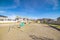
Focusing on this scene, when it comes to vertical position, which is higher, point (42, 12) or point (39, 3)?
point (39, 3)

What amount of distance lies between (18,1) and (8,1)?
43 centimetres

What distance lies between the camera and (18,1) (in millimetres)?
4293

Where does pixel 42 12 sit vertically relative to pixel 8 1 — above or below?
below

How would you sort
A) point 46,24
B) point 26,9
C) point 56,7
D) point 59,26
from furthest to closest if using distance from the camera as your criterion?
point 46,24, point 59,26, point 26,9, point 56,7

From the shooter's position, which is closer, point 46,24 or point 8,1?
point 8,1

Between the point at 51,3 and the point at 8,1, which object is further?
the point at 8,1

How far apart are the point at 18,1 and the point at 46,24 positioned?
13.6 feet

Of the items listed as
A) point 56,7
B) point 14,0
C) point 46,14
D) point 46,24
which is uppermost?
point 14,0

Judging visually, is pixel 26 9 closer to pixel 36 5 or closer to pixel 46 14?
pixel 36 5

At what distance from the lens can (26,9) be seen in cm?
443

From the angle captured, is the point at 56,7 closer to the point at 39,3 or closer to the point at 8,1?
the point at 39,3

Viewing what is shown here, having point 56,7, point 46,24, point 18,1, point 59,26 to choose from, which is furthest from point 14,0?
point 46,24

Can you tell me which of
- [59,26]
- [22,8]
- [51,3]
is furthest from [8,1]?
[59,26]

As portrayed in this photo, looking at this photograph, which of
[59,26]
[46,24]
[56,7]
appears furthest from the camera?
[46,24]
